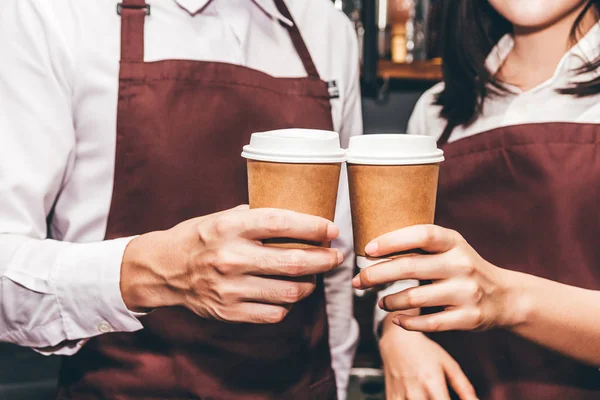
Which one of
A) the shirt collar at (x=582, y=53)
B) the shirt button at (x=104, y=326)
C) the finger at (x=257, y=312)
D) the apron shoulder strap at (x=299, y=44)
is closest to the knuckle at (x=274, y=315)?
the finger at (x=257, y=312)

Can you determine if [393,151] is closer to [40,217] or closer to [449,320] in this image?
[449,320]

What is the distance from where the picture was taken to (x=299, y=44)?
4.95 ft

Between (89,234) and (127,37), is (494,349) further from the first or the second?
(127,37)

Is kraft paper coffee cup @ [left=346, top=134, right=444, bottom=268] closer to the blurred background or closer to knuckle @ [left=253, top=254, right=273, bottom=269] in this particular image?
knuckle @ [left=253, top=254, right=273, bottom=269]

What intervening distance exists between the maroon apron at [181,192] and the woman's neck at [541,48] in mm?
678

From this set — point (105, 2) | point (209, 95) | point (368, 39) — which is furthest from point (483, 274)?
point (368, 39)

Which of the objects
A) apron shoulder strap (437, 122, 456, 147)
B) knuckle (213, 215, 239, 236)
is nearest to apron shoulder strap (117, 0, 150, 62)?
knuckle (213, 215, 239, 236)

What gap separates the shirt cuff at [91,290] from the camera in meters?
1.09

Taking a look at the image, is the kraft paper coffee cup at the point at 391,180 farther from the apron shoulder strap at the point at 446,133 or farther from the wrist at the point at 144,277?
the apron shoulder strap at the point at 446,133

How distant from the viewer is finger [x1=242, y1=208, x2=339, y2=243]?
2.89 ft

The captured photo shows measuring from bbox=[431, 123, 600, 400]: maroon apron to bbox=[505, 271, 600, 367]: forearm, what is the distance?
0.17m

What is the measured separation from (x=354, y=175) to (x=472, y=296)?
274mm

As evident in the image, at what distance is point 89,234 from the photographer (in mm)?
1289

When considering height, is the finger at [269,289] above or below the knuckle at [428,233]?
below
